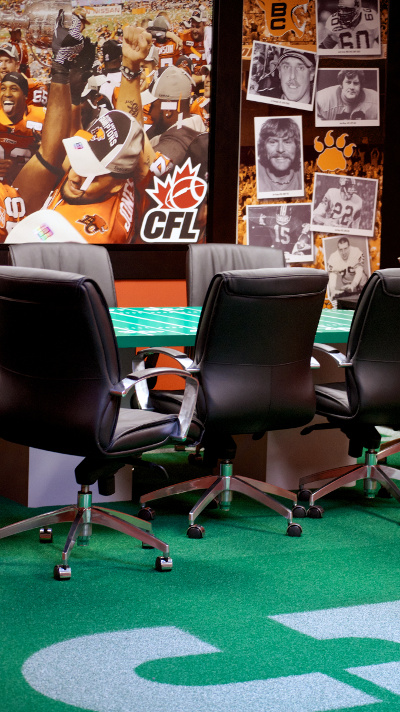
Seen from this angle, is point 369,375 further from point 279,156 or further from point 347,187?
point 347,187

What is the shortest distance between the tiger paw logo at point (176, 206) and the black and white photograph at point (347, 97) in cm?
103

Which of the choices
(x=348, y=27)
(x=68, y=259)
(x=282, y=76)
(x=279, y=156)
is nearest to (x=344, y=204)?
(x=279, y=156)

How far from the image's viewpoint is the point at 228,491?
4035 mm

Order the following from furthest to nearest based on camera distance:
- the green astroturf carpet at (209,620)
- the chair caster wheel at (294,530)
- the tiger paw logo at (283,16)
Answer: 1. the tiger paw logo at (283,16)
2. the chair caster wheel at (294,530)
3. the green astroturf carpet at (209,620)

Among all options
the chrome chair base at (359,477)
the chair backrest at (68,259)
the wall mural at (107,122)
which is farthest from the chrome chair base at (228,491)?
the wall mural at (107,122)

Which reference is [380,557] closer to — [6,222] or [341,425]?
[341,425]

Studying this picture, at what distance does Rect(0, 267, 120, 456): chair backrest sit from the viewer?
3.07 metres

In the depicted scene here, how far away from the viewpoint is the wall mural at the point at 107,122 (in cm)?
606

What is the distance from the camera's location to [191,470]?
4.96 m

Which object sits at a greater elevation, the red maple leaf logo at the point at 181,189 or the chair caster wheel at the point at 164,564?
the red maple leaf logo at the point at 181,189

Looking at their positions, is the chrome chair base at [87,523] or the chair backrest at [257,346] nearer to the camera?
the chrome chair base at [87,523]

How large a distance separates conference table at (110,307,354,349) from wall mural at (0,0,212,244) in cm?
157

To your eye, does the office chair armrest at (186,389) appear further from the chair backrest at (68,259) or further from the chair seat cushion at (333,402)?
the chair backrest at (68,259)

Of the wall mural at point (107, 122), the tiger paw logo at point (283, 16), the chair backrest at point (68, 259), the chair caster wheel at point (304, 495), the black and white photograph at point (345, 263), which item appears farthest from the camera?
the black and white photograph at point (345, 263)
